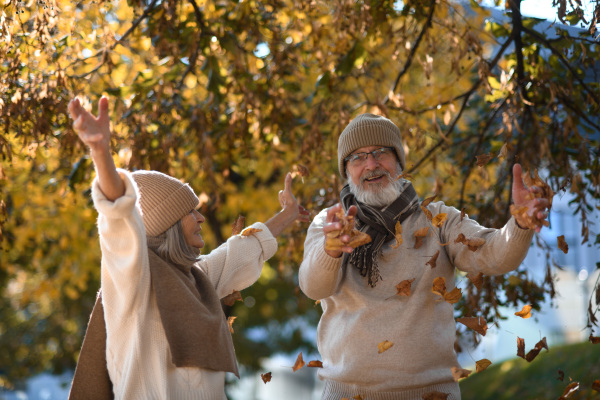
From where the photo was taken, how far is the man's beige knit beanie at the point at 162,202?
281 centimetres

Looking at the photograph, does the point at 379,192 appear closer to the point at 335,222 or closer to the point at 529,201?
the point at 335,222

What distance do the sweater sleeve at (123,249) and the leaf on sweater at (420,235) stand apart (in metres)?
1.14

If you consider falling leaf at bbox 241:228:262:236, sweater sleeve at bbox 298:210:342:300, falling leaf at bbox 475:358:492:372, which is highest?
falling leaf at bbox 241:228:262:236

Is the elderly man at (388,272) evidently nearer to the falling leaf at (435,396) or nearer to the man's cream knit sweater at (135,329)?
the falling leaf at (435,396)

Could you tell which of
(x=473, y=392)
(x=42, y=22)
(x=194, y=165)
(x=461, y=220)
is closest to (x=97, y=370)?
(x=461, y=220)

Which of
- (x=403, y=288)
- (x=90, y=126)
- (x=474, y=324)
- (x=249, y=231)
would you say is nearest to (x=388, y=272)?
(x=403, y=288)

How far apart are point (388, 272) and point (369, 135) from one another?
605 millimetres

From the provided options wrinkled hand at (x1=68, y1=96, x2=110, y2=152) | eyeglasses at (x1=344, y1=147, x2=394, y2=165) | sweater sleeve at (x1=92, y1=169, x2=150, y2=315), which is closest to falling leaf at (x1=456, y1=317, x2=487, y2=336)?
eyeglasses at (x1=344, y1=147, x2=394, y2=165)

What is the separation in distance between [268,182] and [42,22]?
18.1 ft

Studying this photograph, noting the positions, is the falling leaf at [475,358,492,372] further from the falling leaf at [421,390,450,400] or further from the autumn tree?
the autumn tree

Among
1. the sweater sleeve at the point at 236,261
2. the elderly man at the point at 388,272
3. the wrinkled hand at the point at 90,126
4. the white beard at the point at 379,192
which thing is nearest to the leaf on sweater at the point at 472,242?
the elderly man at the point at 388,272

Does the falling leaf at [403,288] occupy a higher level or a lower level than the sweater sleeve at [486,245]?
lower

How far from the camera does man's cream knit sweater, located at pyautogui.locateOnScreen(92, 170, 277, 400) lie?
248 cm

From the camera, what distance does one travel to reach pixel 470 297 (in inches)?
193
